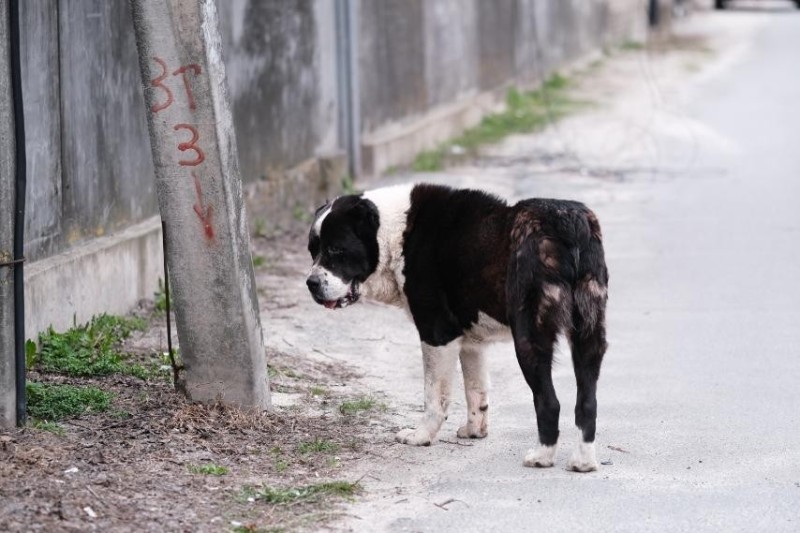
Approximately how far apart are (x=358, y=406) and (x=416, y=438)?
63cm

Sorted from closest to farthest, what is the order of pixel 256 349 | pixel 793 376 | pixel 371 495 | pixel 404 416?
pixel 371 495, pixel 256 349, pixel 404 416, pixel 793 376

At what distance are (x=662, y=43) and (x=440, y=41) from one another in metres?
15.3

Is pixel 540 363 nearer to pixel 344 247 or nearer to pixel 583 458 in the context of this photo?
pixel 583 458

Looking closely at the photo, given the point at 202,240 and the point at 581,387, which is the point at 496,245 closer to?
the point at 581,387

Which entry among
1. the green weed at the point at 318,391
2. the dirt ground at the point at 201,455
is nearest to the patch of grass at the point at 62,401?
the dirt ground at the point at 201,455

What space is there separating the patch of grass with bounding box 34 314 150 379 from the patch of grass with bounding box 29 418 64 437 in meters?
0.80

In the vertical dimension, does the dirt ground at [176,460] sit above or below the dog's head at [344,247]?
below

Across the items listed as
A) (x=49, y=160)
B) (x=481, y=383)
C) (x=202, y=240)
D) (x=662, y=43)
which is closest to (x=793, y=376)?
(x=481, y=383)

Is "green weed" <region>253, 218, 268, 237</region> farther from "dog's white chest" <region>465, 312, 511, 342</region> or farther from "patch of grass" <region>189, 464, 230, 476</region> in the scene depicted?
"patch of grass" <region>189, 464, 230, 476</region>

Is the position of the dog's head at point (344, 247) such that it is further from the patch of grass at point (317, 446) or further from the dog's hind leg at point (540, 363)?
the dog's hind leg at point (540, 363)

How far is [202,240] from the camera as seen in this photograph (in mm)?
6023

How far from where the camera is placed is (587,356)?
559cm

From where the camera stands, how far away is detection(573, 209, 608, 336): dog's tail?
553 cm

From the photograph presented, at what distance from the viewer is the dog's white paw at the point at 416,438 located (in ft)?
19.9
